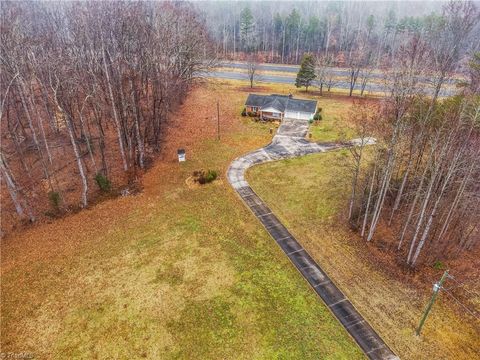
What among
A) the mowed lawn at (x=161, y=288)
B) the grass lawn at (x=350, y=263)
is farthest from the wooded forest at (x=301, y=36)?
the mowed lawn at (x=161, y=288)

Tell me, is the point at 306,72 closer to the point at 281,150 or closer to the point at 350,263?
the point at 281,150

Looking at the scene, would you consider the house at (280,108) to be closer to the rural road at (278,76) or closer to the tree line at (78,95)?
the tree line at (78,95)

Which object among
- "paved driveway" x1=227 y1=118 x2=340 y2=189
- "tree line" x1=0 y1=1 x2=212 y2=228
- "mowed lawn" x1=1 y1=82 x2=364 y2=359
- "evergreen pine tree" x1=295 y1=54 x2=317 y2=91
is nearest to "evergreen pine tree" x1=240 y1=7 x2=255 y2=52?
"evergreen pine tree" x1=295 y1=54 x2=317 y2=91

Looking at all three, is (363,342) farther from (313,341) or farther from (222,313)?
(222,313)

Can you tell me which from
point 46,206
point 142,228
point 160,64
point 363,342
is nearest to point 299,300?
point 363,342

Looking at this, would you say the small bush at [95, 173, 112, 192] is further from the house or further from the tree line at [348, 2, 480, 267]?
the house
